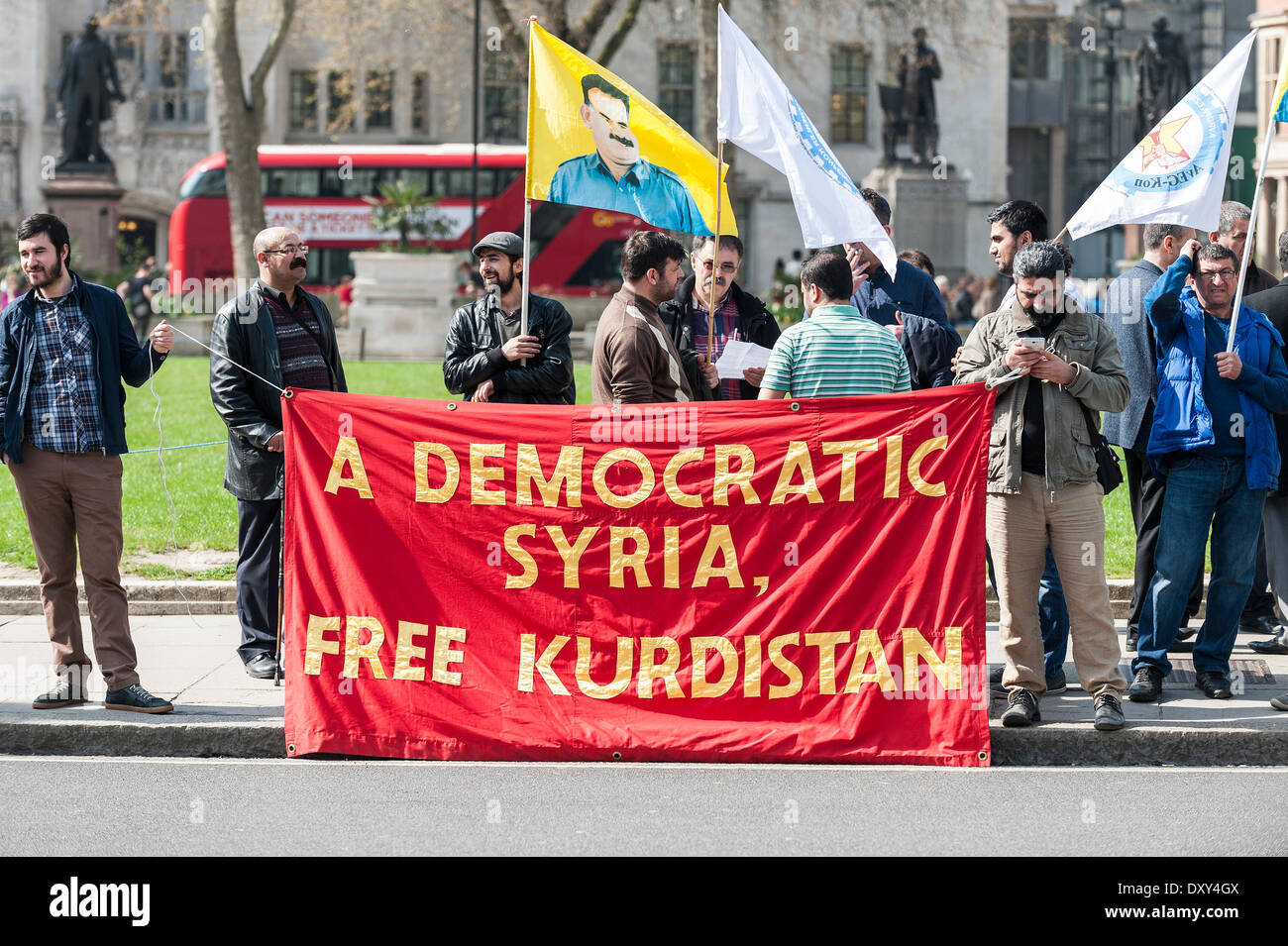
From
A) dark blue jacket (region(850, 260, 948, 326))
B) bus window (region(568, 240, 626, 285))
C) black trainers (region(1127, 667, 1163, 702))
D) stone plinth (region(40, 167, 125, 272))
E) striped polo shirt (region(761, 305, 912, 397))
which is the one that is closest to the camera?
striped polo shirt (region(761, 305, 912, 397))

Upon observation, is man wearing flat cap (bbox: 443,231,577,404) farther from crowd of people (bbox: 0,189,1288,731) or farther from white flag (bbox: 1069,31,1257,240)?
white flag (bbox: 1069,31,1257,240)

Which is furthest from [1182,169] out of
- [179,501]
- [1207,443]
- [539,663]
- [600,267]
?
[600,267]

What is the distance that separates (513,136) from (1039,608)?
138 feet

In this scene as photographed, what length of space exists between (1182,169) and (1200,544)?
1659 mm

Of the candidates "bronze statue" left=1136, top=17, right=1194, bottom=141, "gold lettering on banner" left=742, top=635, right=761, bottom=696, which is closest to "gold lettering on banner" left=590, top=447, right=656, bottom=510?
"gold lettering on banner" left=742, top=635, right=761, bottom=696

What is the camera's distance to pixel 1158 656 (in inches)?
284

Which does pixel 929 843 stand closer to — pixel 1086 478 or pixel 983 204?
pixel 1086 478

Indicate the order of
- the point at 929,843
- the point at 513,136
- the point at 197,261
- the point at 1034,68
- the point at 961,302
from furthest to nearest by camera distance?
the point at 1034,68
the point at 513,136
the point at 197,261
the point at 961,302
the point at 929,843

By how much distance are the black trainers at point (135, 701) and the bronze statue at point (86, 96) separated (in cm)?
3243

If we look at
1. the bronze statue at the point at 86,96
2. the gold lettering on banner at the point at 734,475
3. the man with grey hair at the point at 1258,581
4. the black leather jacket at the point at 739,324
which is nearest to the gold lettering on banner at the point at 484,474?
the gold lettering on banner at the point at 734,475

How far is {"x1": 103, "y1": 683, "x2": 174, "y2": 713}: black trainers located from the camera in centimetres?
694

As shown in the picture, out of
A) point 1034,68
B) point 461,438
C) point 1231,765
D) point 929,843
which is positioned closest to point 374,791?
point 461,438

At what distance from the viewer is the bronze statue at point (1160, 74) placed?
38875mm

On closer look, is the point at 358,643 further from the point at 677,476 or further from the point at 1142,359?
the point at 1142,359
